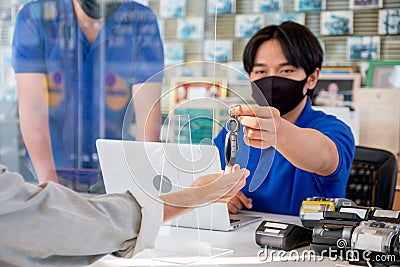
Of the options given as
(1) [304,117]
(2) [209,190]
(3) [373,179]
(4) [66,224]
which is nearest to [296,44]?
(1) [304,117]

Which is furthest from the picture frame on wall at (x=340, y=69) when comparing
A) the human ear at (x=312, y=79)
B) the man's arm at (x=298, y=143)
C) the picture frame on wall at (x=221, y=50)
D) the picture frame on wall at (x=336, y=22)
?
the man's arm at (x=298, y=143)

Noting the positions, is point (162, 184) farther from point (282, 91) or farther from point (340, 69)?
point (340, 69)

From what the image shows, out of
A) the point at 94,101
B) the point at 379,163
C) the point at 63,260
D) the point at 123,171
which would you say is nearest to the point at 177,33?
the point at 94,101

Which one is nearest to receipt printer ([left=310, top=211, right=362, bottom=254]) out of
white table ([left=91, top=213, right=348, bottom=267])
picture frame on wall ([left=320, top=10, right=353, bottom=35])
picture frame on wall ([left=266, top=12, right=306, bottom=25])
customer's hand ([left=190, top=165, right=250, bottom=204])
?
white table ([left=91, top=213, right=348, bottom=267])

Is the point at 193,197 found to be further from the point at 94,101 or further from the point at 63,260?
the point at 94,101

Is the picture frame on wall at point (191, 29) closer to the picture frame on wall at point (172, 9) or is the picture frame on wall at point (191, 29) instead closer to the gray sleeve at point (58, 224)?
the picture frame on wall at point (172, 9)

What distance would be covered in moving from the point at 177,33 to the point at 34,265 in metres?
3.36

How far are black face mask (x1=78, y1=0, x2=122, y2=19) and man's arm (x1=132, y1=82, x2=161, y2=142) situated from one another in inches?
100

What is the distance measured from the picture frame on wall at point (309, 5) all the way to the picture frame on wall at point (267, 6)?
118mm

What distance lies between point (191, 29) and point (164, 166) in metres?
2.88

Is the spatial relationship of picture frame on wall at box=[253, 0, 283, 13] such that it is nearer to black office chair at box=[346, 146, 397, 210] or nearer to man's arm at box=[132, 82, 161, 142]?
black office chair at box=[346, 146, 397, 210]

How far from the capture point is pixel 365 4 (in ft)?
13.5

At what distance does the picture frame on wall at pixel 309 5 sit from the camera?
425 cm

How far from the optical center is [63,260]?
3.49 ft
